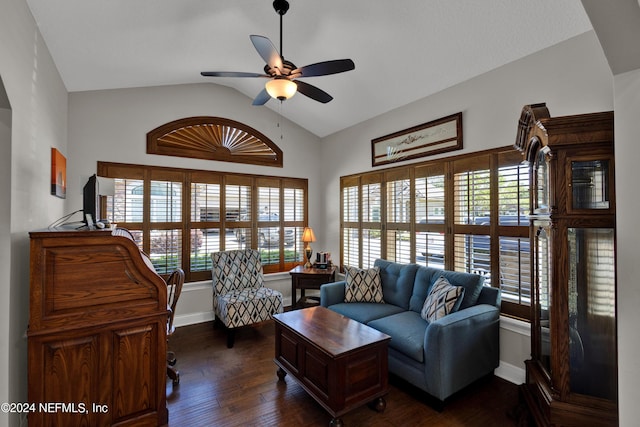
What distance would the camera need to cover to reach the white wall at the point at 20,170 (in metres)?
1.75

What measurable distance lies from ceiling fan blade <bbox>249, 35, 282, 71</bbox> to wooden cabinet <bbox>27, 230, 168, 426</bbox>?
1594 mm

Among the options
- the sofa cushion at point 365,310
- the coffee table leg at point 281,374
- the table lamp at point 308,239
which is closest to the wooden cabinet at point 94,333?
the coffee table leg at point 281,374

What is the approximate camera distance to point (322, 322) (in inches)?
107

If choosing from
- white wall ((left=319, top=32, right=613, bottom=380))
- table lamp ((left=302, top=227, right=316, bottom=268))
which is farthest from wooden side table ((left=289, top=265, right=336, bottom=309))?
white wall ((left=319, top=32, right=613, bottom=380))

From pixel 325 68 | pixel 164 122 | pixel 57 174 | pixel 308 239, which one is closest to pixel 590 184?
pixel 325 68

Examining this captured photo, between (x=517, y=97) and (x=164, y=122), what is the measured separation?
4.14 meters

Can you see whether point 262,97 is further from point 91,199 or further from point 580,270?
point 580,270

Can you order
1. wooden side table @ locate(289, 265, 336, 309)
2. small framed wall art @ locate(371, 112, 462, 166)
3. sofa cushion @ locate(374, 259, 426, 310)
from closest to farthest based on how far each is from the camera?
small framed wall art @ locate(371, 112, 462, 166) → sofa cushion @ locate(374, 259, 426, 310) → wooden side table @ locate(289, 265, 336, 309)

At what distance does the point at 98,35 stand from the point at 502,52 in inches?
138

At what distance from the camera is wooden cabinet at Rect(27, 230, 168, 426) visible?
1791mm

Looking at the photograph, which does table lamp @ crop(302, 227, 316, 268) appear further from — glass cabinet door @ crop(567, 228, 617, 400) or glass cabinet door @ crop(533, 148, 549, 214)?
glass cabinet door @ crop(567, 228, 617, 400)

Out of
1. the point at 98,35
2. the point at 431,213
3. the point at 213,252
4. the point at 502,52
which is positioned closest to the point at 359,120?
the point at 431,213

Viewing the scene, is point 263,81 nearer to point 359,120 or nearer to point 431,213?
point 359,120

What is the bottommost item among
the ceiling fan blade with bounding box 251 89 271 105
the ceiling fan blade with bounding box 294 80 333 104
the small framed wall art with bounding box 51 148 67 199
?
the small framed wall art with bounding box 51 148 67 199
